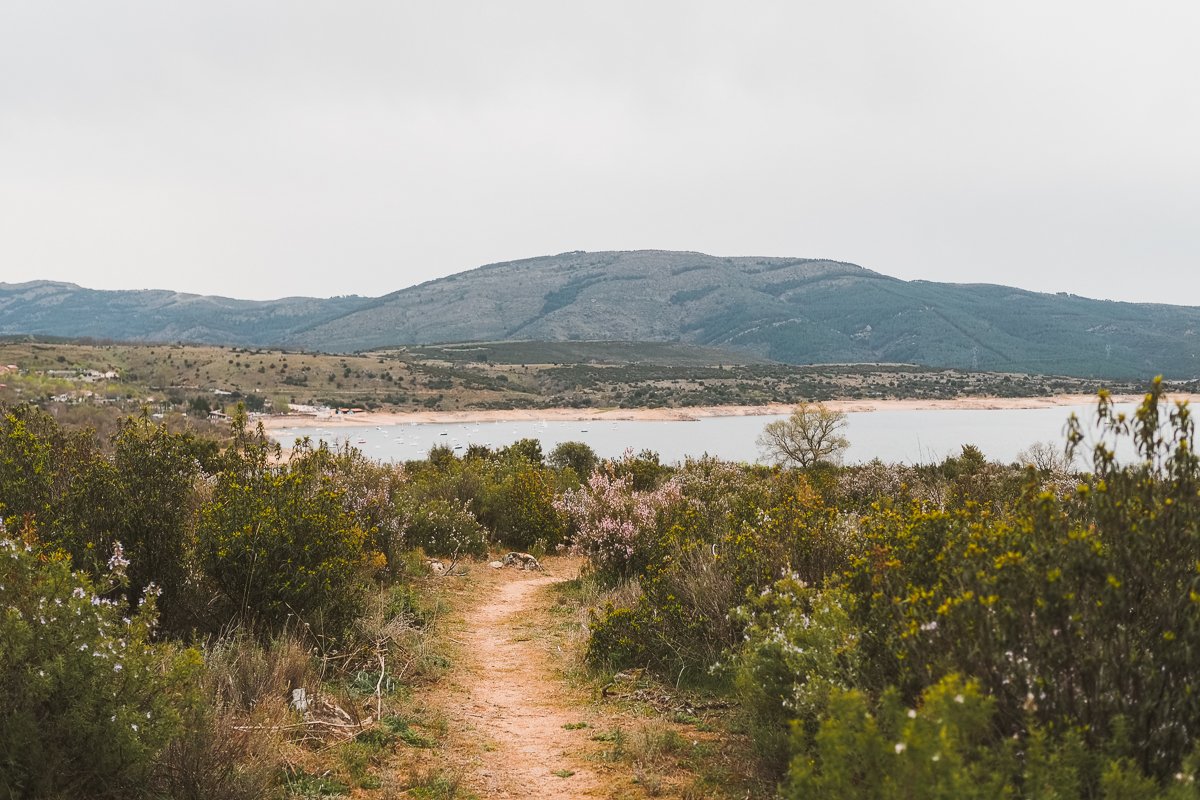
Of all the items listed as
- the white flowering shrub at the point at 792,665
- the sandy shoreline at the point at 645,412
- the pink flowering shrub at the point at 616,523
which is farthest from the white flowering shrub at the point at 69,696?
the sandy shoreline at the point at 645,412

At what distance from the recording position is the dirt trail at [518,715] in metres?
5.01

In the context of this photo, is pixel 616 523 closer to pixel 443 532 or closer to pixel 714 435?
pixel 443 532

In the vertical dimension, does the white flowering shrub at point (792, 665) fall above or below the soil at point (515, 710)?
above

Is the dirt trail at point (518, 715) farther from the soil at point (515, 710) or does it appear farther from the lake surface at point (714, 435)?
the lake surface at point (714, 435)

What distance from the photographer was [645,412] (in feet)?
261

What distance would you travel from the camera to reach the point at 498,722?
6.21 meters

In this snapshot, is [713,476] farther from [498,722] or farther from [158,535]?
[158,535]

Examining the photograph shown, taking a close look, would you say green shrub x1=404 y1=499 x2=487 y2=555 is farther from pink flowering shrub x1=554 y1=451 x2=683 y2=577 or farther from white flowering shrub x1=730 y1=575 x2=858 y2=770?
white flowering shrub x1=730 y1=575 x2=858 y2=770

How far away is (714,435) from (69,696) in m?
59.3

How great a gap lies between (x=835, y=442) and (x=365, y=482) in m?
28.6

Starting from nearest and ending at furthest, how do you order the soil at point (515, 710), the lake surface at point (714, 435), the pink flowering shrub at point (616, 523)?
the soil at point (515, 710) → the pink flowering shrub at point (616, 523) → the lake surface at point (714, 435)

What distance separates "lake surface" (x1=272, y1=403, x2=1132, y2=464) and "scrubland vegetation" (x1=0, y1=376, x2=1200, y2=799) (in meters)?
35.8

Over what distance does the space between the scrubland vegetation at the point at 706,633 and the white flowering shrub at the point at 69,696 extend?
0.04 ft

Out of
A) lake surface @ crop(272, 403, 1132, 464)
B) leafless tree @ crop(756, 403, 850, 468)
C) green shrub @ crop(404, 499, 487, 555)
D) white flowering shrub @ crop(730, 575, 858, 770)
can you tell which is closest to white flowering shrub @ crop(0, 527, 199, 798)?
white flowering shrub @ crop(730, 575, 858, 770)
